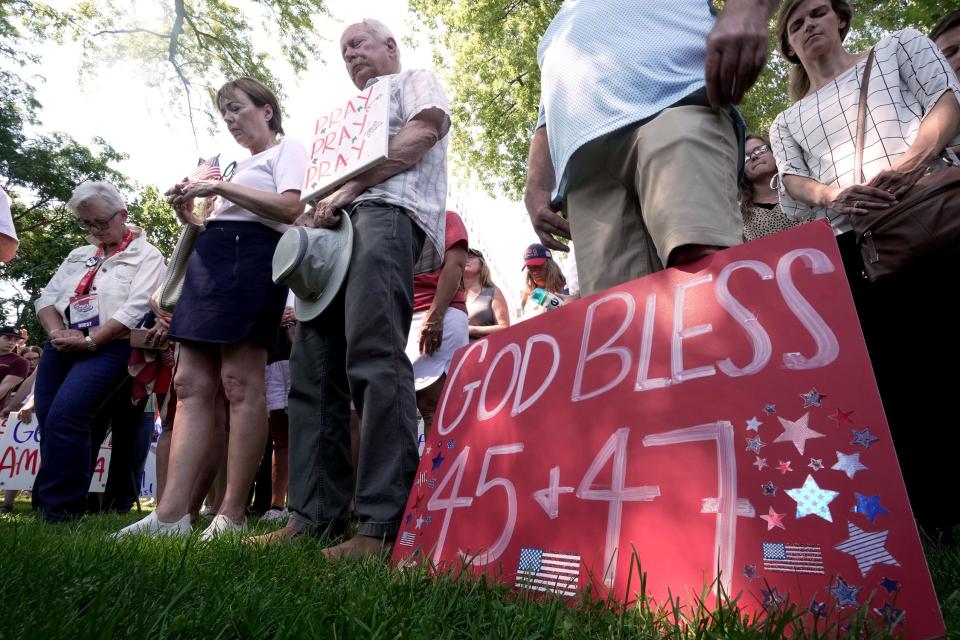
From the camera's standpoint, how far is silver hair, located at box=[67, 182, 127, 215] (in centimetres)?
384

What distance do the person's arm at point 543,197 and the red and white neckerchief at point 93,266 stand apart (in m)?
2.89

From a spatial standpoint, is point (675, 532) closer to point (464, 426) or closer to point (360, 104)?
point (464, 426)

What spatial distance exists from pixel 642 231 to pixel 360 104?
4.14 ft

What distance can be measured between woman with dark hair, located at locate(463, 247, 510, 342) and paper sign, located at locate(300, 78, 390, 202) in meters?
1.95

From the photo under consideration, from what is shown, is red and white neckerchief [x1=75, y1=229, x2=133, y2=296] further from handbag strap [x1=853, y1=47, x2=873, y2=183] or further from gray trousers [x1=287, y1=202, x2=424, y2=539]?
handbag strap [x1=853, y1=47, x2=873, y2=183]

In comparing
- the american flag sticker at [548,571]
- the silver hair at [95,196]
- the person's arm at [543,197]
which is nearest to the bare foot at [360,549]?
the american flag sticker at [548,571]

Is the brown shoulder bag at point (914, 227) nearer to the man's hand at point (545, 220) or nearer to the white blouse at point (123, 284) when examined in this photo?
the man's hand at point (545, 220)

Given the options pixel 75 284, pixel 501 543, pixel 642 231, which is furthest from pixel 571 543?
pixel 75 284

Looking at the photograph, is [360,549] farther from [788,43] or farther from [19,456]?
[19,456]

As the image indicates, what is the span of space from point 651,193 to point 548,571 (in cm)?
83

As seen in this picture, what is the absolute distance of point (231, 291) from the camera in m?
2.61

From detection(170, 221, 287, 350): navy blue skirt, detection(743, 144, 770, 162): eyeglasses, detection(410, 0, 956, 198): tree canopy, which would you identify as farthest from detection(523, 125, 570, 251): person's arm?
detection(410, 0, 956, 198): tree canopy

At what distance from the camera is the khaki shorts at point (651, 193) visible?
141 centimetres

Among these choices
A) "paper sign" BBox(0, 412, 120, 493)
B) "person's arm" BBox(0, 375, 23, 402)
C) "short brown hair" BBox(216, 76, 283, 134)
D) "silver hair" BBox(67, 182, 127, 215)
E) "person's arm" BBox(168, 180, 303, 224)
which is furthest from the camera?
"person's arm" BBox(0, 375, 23, 402)
